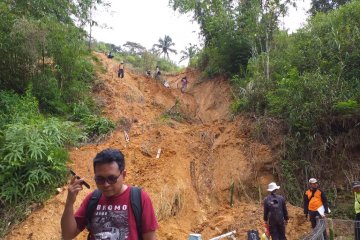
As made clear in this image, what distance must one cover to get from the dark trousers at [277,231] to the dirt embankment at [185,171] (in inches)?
57.6

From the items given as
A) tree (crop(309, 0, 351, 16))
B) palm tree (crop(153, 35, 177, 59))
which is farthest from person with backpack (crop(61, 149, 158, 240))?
palm tree (crop(153, 35, 177, 59))

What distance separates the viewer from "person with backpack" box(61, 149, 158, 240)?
7.53 feet

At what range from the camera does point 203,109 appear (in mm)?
17672

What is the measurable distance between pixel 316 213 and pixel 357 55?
610 centimetres

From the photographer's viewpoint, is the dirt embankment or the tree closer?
the dirt embankment

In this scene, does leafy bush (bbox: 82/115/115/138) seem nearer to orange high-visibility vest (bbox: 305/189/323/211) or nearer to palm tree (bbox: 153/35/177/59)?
orange high-visibility vest (bbox: 305/189/323/211)

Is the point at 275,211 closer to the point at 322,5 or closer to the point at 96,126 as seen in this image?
the point at 96,126

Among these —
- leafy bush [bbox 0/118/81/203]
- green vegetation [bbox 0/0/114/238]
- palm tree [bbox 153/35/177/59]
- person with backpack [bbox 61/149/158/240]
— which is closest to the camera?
person with backpack [bbox 61/149/158/240]

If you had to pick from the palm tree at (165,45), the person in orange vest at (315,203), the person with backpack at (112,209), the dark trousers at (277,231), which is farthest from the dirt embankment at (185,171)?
the palm tree at (165,45)

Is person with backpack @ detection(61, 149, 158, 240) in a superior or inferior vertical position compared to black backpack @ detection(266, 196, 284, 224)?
superior

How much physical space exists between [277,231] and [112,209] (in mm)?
5349

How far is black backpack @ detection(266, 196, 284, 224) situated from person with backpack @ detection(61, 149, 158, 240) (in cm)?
502

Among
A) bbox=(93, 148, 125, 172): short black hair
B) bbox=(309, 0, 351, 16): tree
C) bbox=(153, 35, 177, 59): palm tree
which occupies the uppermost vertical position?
bbox=(153, 35, 177, 59): palm tree

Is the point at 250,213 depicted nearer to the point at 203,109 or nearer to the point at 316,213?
the point at 316,213
